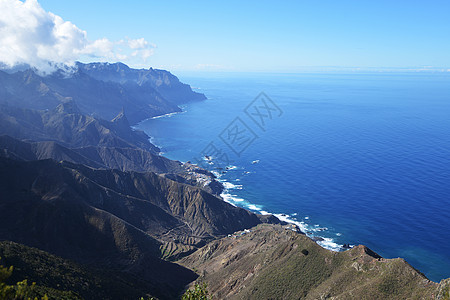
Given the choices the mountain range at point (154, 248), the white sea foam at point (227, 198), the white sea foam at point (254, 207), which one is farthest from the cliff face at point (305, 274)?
the white sea foam at point (227, 198)

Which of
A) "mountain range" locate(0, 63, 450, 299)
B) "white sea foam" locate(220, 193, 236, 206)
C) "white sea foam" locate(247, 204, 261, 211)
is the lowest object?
"white sea foam" locate(247, 204, 261, 211)

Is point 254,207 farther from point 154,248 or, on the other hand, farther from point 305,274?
point 305,274

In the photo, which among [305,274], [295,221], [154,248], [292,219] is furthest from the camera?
[292,219]

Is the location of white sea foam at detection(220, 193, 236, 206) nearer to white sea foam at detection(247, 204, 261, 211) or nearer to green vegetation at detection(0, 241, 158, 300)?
white sea foam at detection(247, 204, 261, 211)

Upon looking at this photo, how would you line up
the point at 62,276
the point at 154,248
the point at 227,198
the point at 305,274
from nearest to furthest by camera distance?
1. the point at 62,276
2. the point at 305,274
3. the point at 154,248
4. the point at 227,198

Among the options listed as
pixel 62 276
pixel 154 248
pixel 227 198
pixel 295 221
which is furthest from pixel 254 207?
pixel 62 276

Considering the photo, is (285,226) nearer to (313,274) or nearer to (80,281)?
(313,274)

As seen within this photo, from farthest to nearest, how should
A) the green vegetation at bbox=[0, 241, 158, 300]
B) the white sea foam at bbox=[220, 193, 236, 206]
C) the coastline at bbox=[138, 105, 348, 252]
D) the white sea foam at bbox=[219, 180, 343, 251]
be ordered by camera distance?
the white sea foam at bbox=[220, 193, 236, 206]
the white sea foam at bbox=[219, 180, 343, 251]
the coastline at bbox=[138, 105, 348, 252]
the green vegetation at bbox=[0, 241, 158, 300]

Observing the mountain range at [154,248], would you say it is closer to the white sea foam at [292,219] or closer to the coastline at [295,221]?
the white sea foam at [292,219]

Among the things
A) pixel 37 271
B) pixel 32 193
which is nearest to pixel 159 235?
pixel 32 193

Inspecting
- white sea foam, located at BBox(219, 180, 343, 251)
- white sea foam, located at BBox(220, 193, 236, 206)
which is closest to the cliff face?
white sea foam, located at BBox(219, 180, 343, 251)

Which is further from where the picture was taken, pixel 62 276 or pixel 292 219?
pixel 292 219
